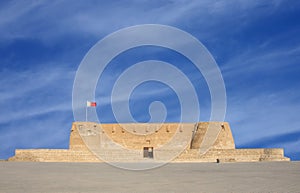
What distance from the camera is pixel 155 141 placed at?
1531 inches

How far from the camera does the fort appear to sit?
29.6 m

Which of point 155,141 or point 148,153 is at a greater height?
point 155,141

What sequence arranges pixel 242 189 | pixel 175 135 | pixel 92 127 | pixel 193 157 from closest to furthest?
pixel 242 189 → pixel 193 157 → pixel 92 127 → pixel 175 135

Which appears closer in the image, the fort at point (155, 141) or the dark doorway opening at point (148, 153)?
the fort at point (155, 141)

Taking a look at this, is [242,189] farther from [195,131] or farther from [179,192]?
[195,131]

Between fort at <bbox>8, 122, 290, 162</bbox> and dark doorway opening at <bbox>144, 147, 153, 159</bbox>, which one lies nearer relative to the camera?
fort at <bbox>8, 122, 290, 162</bbox>

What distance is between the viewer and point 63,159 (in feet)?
91.0

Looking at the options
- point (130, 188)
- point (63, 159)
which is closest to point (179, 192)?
point (130, 188)

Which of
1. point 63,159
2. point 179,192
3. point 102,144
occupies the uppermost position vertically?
point 102,144

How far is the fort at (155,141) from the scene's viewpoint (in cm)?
2961

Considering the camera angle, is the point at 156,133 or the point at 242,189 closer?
the point at 242,189

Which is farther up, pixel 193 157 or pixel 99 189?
pixel 193 157

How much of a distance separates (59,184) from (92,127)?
95.1ft

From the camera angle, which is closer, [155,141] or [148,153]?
[148,153]
